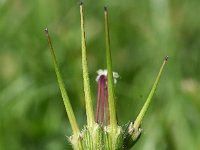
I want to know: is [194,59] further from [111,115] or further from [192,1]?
[111,115]

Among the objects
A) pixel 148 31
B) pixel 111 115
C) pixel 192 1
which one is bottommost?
pixel 111 115

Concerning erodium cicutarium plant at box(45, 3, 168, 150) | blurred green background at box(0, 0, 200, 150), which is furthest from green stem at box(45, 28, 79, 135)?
blurred green background at box(0, 0, 200, 150)

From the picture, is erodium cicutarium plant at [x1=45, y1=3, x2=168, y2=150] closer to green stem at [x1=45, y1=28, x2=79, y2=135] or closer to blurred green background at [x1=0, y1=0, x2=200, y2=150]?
green stem at [x1=45, y1=28, x2=79, y2=135]

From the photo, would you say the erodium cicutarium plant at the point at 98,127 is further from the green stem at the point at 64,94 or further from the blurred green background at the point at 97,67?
the blurred green background at the point at 97,67

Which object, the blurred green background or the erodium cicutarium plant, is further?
the blurred green background

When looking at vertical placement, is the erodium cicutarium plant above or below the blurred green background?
below

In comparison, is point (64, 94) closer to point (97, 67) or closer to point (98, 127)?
point (98, 127)

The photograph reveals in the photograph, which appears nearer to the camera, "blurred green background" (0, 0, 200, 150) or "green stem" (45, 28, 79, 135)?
"green stem" (45, 28, 79, 135)

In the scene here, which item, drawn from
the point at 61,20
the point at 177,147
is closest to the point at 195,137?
the point at 177,147
